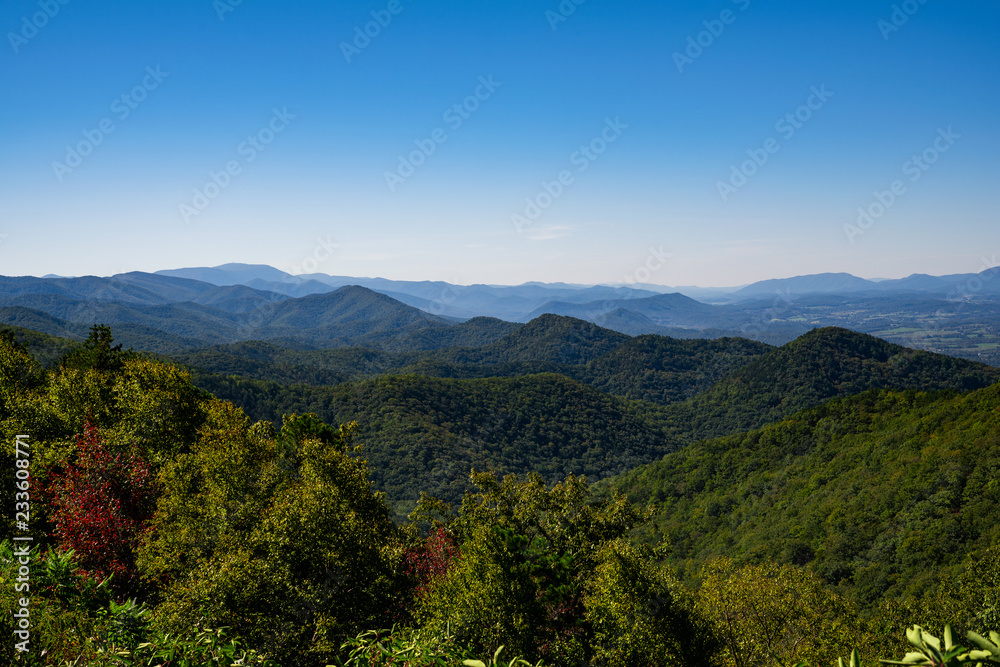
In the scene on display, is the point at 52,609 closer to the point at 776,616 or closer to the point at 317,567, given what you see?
the point at 317,567

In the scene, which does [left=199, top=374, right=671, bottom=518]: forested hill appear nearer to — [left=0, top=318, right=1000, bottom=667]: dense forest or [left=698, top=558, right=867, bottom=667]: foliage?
[left=0, top=318, right=1000, bottom=667]: dense forest

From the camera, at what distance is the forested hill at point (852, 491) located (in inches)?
1994

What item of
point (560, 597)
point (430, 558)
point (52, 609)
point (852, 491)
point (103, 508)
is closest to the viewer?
point (52, 609)

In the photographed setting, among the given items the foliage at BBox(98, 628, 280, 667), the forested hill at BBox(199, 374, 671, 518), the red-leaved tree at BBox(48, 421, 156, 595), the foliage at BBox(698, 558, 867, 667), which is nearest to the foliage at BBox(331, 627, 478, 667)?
the foliage at BBox(98, 628, 280, 667)

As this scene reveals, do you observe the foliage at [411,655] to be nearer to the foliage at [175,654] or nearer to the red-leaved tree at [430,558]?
the foliage at [175,654]

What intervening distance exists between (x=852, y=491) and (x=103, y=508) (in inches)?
3458

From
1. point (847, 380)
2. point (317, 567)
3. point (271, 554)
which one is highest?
point (271, 554)

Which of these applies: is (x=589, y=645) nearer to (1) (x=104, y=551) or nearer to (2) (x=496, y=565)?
(2) (x=496, y=565)

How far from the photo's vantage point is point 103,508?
1525cm

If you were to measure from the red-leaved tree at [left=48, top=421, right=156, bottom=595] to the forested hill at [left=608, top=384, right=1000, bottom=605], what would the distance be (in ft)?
65.6

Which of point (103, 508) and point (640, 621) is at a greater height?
point (103, 508)

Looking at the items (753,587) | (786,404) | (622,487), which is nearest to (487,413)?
(622,487)

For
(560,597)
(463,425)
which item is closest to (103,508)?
(560,597)

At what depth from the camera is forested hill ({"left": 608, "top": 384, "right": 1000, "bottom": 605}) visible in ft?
166
